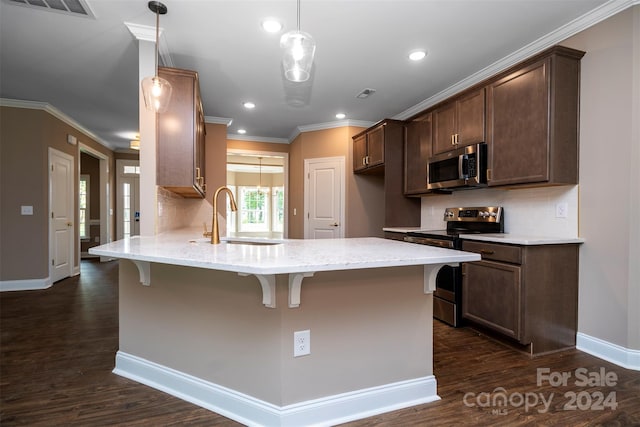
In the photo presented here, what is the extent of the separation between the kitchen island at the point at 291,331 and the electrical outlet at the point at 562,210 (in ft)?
5.11

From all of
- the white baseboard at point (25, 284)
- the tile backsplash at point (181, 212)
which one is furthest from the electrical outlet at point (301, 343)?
the white baseboard at point (25, 284)

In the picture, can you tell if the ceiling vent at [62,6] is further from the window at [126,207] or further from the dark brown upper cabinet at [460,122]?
the window at [126,207]

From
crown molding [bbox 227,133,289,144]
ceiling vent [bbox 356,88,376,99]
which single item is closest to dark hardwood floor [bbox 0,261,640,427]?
ceiling vent [bbox 356,88,376,99]

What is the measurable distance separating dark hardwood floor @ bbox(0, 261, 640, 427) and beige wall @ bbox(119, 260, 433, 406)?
21 centimetres

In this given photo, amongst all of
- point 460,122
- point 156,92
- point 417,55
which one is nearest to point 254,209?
point 460,122

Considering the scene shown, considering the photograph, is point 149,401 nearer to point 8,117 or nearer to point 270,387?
point 270,387

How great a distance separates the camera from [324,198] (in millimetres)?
5176

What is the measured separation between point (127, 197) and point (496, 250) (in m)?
7.39

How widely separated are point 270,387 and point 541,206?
2608 mm

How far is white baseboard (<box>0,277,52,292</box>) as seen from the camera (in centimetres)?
422

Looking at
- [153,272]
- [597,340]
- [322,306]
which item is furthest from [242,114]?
[597,340]

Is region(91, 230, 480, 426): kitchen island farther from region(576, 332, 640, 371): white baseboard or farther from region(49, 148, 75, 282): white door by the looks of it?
region(49, 148, 75, 282): white door

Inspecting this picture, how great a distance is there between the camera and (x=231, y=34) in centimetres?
258

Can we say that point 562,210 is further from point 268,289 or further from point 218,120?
point 218,120
